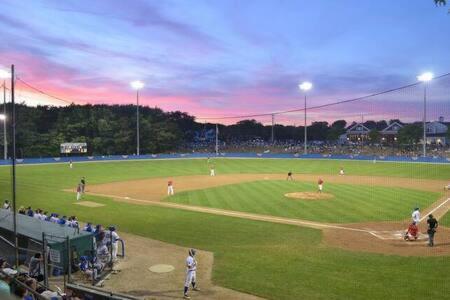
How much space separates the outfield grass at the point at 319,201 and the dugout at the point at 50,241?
15413mm

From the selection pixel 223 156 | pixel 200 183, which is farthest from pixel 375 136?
pixel 200 183

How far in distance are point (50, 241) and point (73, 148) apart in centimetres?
7331

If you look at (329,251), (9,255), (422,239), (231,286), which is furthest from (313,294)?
(9,255)

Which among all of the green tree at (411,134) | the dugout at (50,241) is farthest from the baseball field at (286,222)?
the green tree at (411,134)

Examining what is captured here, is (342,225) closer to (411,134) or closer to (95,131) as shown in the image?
(95,131)

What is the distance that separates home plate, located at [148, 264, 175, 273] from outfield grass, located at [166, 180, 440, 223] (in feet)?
42.8

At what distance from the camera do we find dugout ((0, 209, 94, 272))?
51.1 ft

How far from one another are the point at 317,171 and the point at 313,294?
5003cm

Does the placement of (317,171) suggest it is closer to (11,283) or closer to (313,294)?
(313,294)

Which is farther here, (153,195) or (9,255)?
(153,195)

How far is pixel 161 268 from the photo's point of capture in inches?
670

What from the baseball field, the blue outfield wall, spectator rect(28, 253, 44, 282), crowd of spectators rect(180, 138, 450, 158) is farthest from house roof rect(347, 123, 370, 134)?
spectator rect(28, 253, 44, 282)

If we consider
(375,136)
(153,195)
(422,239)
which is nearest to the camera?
(422,239)

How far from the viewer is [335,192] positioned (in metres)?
39.7
